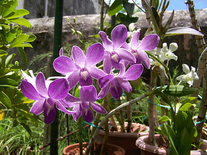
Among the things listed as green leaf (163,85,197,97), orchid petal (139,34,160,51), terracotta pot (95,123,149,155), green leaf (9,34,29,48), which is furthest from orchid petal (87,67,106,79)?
terracotta pot (95,123,149,155)

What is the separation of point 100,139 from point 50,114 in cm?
94

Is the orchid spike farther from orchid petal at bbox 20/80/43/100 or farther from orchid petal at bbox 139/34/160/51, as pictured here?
orchid petal at bbox 20/80/43/100

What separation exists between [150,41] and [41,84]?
0.63 feet

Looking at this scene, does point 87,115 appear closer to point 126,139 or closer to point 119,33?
point 119,33

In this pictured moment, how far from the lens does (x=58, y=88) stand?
0.24 metres

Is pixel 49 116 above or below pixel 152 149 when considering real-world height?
above

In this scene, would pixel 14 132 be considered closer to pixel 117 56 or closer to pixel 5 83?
pixel 5 83

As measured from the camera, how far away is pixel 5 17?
0.70 meters

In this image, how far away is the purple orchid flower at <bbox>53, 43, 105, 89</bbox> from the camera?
255 millimetres

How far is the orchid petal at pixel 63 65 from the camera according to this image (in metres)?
0.25

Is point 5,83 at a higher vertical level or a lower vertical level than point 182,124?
higher

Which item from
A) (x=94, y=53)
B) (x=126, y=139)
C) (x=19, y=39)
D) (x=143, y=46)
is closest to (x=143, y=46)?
(x=143, y=46)

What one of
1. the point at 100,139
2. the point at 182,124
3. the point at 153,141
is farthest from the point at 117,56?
the point at 100,139

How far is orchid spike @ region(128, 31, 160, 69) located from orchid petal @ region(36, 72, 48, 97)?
167mm
